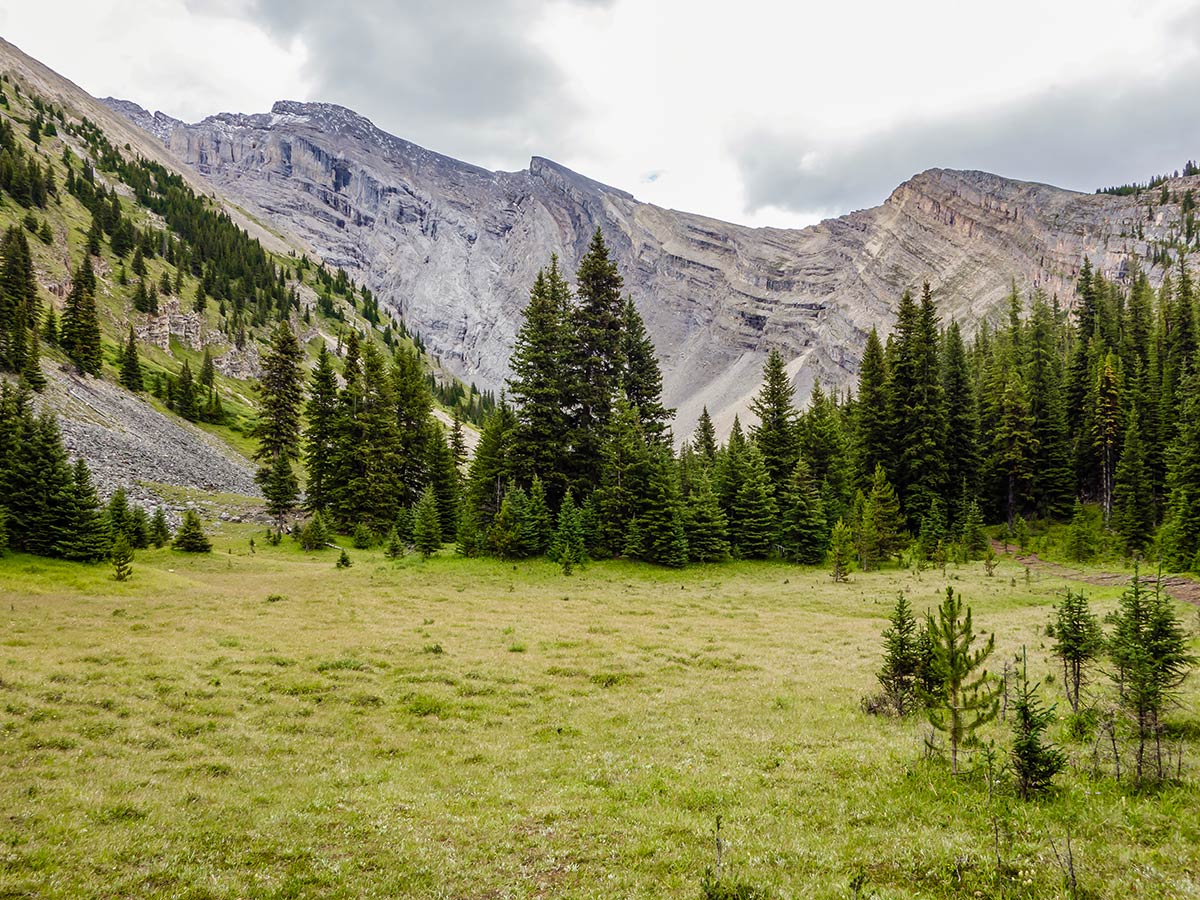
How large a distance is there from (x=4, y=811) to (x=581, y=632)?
726 inches

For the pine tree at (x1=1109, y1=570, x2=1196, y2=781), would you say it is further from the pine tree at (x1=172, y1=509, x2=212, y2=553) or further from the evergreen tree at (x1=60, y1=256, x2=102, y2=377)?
the evergreen tree at (x1=60, y1=256, x2=102, y2=377)

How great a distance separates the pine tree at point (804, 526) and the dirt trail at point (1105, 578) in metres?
15.8

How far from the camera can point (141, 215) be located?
173125 mm

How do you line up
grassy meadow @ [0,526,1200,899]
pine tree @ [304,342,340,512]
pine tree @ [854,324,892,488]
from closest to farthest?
grassy meadow @ [0,526,1200,899] < pine tree @ [304,342,340,512] < pine tree @ [854,324,892,488]

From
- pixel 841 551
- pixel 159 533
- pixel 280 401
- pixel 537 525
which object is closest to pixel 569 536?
pixel 537 525

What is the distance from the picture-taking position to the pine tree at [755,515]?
49.4 meters

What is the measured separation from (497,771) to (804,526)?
42729mm

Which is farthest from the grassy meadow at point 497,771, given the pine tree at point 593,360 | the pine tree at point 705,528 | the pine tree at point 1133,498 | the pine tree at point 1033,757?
the pine tree at point 1133,498

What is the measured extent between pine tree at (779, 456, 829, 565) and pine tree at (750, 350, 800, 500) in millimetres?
2759

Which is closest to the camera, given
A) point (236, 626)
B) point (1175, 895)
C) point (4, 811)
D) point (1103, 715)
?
point (1175, 895)

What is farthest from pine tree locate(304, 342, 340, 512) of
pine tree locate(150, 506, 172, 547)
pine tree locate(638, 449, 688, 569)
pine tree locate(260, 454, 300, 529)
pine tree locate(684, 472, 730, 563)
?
pine tree locate(684, 472, 730, 563)

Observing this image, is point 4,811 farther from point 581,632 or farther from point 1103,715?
point 1103,715

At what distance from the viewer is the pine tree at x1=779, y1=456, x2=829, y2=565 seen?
50.0m

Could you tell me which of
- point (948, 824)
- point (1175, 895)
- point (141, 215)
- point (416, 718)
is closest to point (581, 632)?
point (416, 718)
